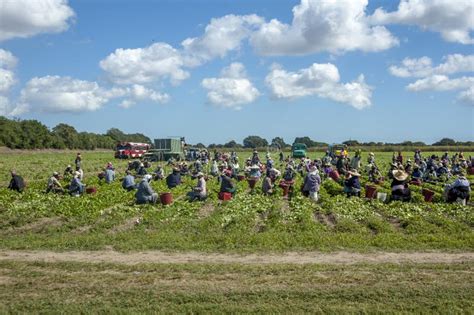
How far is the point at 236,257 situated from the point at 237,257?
0.02 m

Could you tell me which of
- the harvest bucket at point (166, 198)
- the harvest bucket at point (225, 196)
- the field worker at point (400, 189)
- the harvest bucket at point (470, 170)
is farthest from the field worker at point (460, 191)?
the harvest bucket at point (470, 170)

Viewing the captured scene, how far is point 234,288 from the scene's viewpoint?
809 centimetres

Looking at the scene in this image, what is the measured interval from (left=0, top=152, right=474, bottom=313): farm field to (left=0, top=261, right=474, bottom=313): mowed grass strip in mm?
19

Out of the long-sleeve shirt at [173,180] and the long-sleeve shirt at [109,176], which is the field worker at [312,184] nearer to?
the long-sleeve shirt at [173,180]

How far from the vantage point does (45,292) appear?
796 centimetres

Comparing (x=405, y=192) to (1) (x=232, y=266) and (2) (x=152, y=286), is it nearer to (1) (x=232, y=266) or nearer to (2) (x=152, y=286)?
(1) (x=232, y=266)

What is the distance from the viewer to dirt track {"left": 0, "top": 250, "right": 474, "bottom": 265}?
10.1 m

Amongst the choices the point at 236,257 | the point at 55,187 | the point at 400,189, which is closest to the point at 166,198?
the point at 55,187

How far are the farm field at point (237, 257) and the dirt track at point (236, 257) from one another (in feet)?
0.08

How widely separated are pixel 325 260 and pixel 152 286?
390cm

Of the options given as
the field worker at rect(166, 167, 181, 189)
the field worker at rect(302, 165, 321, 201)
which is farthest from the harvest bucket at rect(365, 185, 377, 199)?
the field worker at rect(166, 167, 181, 189)

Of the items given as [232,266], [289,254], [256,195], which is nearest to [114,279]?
[232,266]

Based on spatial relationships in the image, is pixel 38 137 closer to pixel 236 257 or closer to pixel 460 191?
pixel 460 191

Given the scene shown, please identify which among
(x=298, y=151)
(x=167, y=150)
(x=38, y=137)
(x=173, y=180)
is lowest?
(x=173, y=180)
